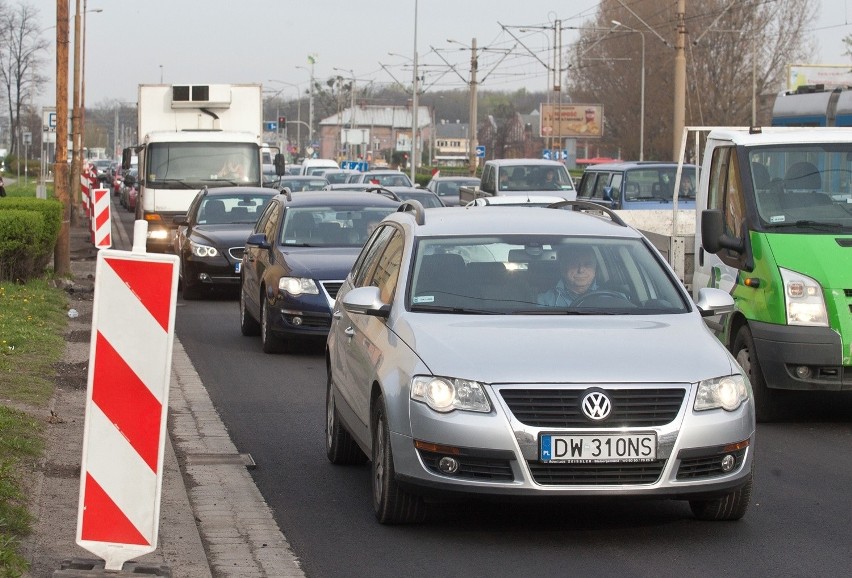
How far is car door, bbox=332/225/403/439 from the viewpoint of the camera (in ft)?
24.8

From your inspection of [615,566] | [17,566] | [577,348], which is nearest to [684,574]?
[615,566]

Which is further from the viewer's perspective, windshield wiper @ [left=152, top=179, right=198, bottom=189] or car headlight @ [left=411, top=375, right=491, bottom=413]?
windshield wiper @ [left=152, top=179, right=198, bottom=189]

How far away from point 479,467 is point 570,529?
2.50ft

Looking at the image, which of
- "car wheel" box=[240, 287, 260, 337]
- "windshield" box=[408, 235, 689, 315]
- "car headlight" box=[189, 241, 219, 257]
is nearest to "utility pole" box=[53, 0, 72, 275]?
"car headlight" box=[189, 241, 219, 257]

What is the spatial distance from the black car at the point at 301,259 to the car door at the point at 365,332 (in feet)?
17.3

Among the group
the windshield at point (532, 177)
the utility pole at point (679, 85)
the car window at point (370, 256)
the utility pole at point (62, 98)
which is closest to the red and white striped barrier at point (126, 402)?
the car window at point (370, 256)

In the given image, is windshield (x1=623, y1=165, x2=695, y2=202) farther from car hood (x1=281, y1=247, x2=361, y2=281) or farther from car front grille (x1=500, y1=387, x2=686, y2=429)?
car front grille (x1=500, y1=387, x2=686, y2=429)

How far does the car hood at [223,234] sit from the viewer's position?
20578 mm

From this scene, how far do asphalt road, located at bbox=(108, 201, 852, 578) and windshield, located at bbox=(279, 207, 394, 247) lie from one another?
224 inches

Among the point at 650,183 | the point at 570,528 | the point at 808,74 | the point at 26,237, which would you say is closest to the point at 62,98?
the point at 26,237

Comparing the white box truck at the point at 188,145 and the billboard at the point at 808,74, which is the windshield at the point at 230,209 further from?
the billboard at the point at 808,74

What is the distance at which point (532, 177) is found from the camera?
3188 centimetres

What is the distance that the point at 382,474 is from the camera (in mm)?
7078

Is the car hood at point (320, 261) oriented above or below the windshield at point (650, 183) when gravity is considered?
below
